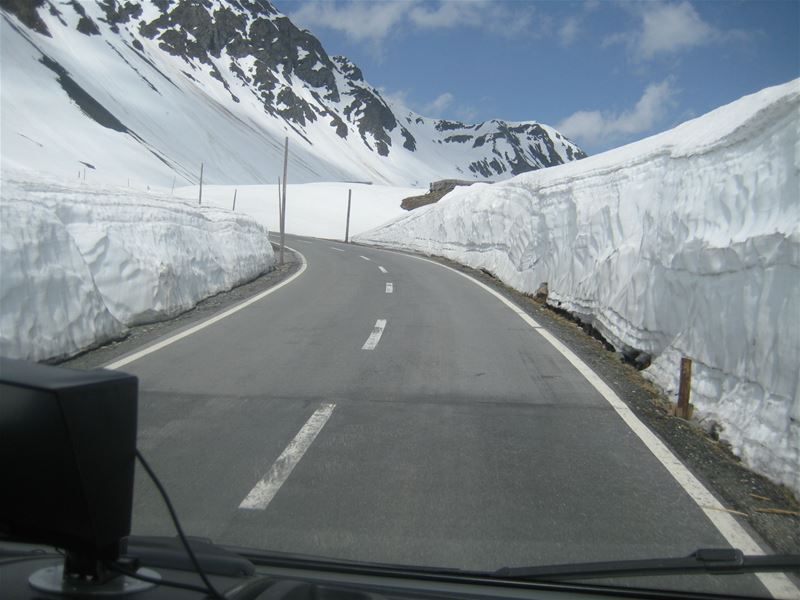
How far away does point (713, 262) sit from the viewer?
6.90 metres

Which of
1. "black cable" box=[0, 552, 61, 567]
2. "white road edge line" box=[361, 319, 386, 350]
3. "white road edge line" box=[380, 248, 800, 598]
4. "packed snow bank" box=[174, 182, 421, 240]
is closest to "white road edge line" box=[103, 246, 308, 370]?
"white road edge line" box=[361, 319, 386, 350]

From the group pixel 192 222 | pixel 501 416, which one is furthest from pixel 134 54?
pixel 501 416

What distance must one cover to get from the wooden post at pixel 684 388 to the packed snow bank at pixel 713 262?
0.11 metres

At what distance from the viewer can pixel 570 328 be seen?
11820mm

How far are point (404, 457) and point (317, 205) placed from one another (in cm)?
6177

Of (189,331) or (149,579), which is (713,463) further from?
(189,331)

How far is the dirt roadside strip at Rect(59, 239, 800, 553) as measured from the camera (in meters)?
4.27

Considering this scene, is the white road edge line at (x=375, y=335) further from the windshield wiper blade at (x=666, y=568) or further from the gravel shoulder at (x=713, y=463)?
the windshield wiper blade at (x=666, y=568)

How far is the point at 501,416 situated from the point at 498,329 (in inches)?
196

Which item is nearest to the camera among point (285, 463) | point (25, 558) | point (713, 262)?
point (25, 558)

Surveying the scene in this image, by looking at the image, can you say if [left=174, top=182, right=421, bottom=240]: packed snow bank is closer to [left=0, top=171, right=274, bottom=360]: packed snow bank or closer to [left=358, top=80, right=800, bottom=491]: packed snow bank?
[left=0, top=171, right=274, bottom=360]: packed snow bank

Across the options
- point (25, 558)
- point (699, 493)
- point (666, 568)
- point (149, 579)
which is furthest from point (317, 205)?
point (149, 579)

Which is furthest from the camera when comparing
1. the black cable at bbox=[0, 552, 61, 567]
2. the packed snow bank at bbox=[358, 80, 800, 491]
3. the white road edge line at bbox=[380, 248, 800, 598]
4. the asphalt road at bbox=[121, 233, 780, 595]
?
the packed snow bank at bbox=[358, 80, 800, 491]

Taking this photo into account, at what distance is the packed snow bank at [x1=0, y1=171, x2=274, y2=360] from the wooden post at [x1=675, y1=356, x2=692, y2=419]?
6458 millimetres
